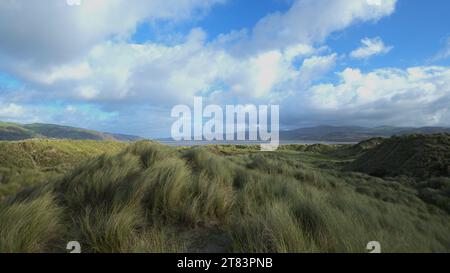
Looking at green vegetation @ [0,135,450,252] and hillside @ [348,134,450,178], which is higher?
green vegetation @ [0,135,450,252]

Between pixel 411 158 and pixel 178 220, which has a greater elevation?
pixel 178 220

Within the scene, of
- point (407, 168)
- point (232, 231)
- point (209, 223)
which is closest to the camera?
point (232, 231)

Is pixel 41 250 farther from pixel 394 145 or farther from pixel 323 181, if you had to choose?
pixel 394 145

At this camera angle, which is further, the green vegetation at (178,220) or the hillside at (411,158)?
the hillside at (411,158)

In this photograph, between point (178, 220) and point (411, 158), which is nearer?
point (178, 220)

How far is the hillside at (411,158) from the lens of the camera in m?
29.7

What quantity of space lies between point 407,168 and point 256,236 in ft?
115

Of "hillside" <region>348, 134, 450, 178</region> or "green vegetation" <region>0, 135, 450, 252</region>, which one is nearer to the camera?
"green vegetation" <region>0, 135, 450, 252</region>

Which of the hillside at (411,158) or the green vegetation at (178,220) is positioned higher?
the green vegetation at (178,220)

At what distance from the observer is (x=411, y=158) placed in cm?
3372

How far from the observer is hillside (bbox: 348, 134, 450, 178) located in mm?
29688

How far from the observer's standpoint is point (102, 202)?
490cm
